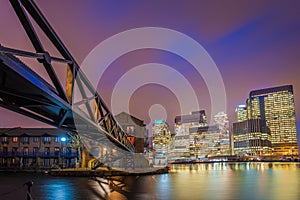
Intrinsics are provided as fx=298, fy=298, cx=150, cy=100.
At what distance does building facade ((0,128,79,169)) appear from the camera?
3556 inches

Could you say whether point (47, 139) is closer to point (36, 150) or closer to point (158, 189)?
point (36, 150)

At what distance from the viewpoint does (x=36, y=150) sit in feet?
298

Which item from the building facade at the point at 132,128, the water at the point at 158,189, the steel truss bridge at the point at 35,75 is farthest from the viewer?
the building facade at the point at 132,128

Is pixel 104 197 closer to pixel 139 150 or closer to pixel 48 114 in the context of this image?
pixel 48 114

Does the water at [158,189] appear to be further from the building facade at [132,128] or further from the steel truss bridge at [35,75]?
the building facade at [132,128]

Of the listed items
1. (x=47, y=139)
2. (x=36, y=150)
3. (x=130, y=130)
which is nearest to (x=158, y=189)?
(x=130, y=130)

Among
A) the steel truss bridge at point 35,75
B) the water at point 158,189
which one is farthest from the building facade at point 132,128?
the steel truss bridge at point 35,75

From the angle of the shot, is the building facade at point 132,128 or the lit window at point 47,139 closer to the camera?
the building facade at point 132,128

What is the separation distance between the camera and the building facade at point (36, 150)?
3556 inches

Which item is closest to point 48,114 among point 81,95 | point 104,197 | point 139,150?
point 81,95

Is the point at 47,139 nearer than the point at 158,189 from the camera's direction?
No

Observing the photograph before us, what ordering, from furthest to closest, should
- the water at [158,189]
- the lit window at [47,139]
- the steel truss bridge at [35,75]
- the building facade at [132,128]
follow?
the lit window at [47,139] → the building facade at [132,128] → the water at [158,189] → the steel truss bridge at [35,75]

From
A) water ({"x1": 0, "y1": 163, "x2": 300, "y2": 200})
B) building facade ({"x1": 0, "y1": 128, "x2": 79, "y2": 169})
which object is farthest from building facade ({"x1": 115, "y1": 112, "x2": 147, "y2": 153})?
water ({"x1": 0, "y1": 163, "x2": 300, "y2": 200})

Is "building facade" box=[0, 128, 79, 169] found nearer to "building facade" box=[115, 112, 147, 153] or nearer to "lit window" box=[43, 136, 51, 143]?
"lit window" box=[43, 136, 51, 143]
